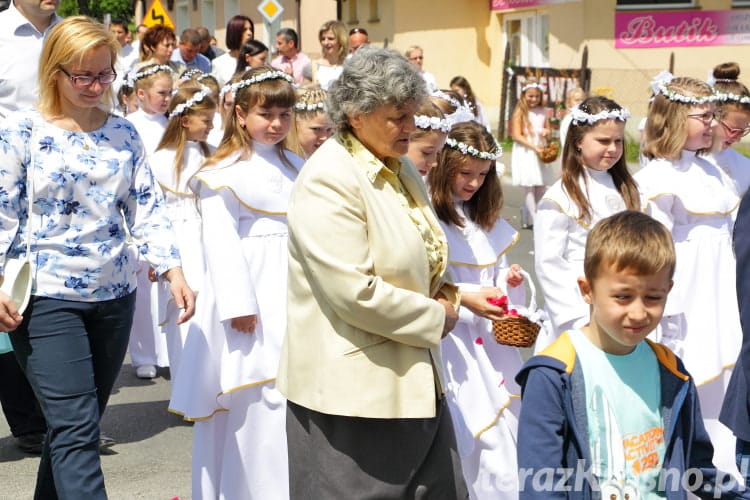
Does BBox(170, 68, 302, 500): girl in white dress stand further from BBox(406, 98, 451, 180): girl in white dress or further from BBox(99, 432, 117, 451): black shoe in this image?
BBox(99, 432, 117, 451): black shoe

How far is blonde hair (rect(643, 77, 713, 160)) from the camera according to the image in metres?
5.88

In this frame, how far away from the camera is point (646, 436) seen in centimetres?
312

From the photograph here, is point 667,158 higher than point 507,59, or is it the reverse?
point 507,59

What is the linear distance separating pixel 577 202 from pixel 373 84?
6.85 ft

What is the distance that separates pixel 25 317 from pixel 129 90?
538 centimetres

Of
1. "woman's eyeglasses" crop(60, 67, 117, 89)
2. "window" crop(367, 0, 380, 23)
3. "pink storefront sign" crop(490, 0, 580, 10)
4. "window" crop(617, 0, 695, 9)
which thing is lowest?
"woman's eyeglasses" crop(60, 67, 117, 89)

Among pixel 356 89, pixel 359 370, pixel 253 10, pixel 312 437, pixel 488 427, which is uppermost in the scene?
pixel 253 10

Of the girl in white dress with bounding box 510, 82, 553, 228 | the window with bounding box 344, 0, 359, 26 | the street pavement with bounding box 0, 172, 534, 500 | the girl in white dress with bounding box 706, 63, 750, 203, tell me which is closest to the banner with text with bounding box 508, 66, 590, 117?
the girl in white dress with bounding box 510, 82, 553, 228

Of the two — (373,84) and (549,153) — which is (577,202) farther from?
(549,153)

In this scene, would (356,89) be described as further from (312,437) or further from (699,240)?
(699,240)

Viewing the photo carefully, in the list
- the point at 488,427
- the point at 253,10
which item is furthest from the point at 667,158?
the point at 253,10

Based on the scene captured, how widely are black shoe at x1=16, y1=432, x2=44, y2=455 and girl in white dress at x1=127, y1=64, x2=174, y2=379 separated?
1541 millimetres

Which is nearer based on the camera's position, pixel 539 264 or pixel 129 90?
pixel 539 264

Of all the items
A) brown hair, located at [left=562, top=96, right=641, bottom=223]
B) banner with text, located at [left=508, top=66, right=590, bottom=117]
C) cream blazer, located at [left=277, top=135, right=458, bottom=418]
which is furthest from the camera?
banner with text, located at [left=508, top=66, right=590, bottom=117]
